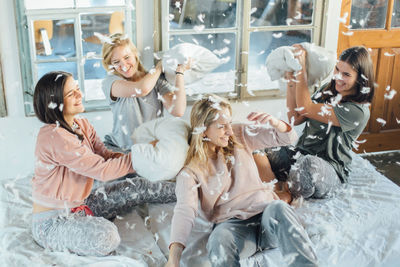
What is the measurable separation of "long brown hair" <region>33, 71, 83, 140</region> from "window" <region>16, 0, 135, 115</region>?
2.55 feet

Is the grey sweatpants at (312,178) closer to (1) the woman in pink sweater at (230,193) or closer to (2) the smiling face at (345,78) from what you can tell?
(1) the woman in pink sweater at (230,193)

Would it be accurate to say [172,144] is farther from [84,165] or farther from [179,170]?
[84,165]

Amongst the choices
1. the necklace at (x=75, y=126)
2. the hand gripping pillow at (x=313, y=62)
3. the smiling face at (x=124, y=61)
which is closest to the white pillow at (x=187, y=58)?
the smiling face at (x=124, y=61)

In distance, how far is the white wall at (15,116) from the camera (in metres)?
2.66

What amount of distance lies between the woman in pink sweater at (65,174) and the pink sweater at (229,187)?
251 millimetres

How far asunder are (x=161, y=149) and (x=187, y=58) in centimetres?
74

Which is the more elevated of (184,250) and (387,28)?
(387,28)

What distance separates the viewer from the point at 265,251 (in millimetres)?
1986

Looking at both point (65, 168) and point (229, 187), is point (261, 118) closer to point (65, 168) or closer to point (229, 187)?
point (229, 187)

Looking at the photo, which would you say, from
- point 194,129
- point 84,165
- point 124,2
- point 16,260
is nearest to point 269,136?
point 194,129

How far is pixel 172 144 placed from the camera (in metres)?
1.95

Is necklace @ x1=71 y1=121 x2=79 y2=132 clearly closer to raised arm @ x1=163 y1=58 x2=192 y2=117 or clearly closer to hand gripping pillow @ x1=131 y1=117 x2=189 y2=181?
hand gripping pillow @ x1=131 y1=117 x2=189 y2=181

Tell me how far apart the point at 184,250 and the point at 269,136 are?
583mm

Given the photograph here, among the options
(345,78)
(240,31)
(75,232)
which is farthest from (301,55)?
(75,232)
